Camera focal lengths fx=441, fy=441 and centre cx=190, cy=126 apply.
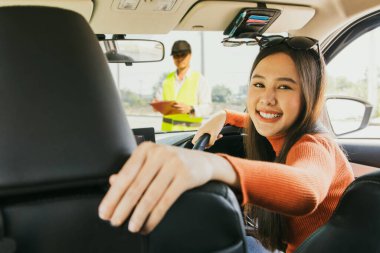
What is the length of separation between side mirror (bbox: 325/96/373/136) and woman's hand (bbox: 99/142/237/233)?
7.83ft

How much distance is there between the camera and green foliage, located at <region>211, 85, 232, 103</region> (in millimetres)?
10098

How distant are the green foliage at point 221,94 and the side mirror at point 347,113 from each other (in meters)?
6.92

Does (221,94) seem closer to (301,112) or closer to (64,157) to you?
(301,112)

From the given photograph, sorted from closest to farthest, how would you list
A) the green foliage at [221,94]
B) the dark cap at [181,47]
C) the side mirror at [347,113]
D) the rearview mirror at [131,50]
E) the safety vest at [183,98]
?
the rearview mirror at [131,50]
the side mirror at [347,113]
the safety vest at [183,98]
the dark cap at [181,47]
the green foliage at [221,94]

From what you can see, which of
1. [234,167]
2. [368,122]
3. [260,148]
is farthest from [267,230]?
[368,122]

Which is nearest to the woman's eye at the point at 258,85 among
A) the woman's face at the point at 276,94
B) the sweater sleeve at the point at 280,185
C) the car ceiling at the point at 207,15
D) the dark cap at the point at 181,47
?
the woman's face at the point at 276,94

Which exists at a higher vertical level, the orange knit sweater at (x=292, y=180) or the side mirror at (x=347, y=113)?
the orange knit sweater at (x=292, y=180)

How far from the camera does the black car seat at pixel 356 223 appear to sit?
1023mm

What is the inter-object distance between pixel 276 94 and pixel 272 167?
76cm

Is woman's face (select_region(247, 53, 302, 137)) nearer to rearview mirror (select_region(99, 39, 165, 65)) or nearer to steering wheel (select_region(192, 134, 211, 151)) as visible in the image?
steering wheel (select_region(192, 134, 211, 151))

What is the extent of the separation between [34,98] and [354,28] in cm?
224

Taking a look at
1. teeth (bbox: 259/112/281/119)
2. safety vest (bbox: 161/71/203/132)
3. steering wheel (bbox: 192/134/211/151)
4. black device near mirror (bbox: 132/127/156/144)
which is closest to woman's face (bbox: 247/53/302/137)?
teeth (bbox: 259/112/281/119)

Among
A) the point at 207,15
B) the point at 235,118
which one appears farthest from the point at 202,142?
the point at 207,15

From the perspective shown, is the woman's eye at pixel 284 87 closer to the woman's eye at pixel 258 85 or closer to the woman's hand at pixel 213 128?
the woman's eye at pixel 258 85
